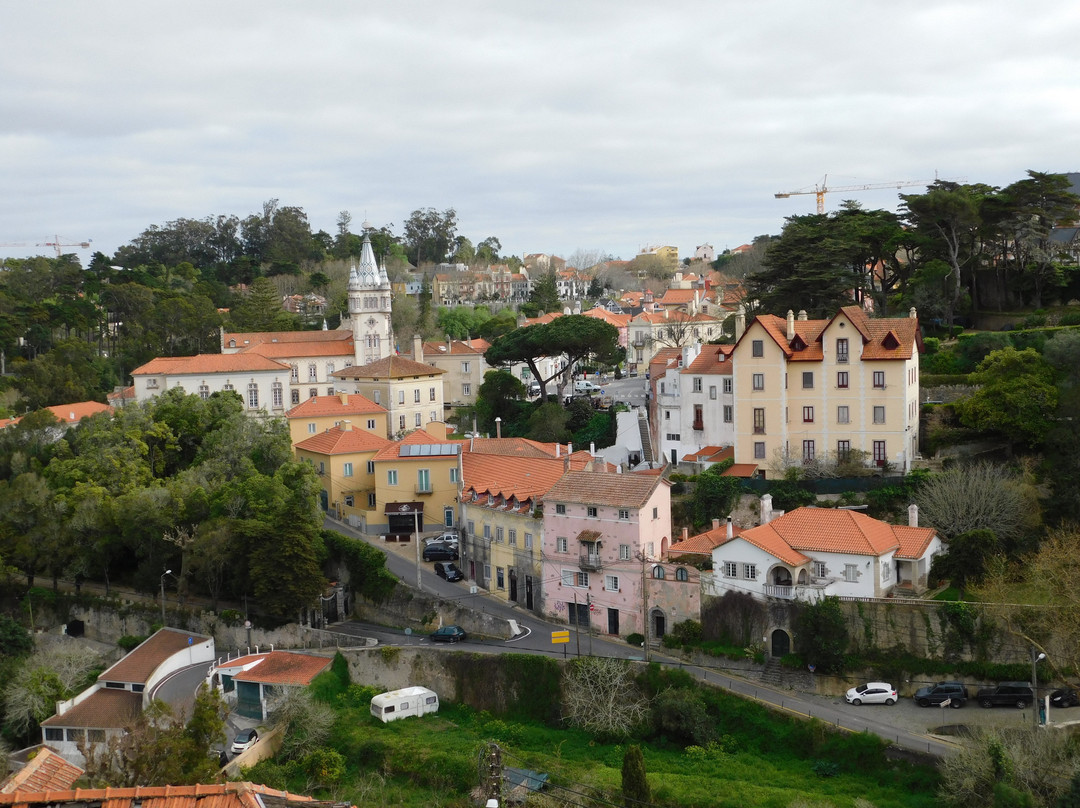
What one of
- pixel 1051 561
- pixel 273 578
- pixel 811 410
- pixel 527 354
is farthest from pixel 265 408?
pixel 1051 561

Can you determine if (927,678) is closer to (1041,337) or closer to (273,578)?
(1041,337)

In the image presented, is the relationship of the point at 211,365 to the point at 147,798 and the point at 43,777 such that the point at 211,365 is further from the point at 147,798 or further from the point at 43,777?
the point at 147,798

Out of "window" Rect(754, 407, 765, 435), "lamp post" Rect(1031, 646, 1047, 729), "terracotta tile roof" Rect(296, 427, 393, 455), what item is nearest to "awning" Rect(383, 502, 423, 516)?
"terracotta tile roof" Rect(296, 427, 393, 455)

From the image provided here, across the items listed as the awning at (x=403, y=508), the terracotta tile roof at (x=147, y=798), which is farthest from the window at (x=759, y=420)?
the terracotta tile roof at (x=147, y=798)

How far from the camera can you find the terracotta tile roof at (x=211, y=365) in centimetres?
7350

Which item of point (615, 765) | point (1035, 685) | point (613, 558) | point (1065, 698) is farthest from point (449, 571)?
point (1065, 698)

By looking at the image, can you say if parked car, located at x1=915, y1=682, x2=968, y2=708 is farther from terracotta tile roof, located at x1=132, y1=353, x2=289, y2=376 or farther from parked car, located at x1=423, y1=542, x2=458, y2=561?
terracotta tile roof, located at x1=132, y1=353, x2=289, y2=376

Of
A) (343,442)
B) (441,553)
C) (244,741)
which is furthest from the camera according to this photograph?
(343,442)

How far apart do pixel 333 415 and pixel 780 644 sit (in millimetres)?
32527

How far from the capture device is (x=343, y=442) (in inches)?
2216

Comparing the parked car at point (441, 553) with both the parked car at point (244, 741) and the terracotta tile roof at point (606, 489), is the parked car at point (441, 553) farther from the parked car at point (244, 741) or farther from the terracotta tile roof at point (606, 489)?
the parked car at point (244, 741)

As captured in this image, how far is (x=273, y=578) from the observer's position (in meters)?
45.4

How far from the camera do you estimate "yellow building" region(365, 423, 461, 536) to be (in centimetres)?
5206

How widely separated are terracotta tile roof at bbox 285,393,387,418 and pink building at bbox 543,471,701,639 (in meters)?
23.7
